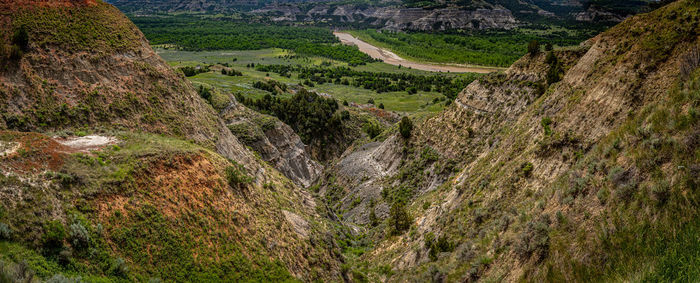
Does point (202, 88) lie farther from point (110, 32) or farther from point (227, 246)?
point (227, 246)

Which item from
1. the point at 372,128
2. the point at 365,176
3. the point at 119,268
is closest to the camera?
the point at 119,268

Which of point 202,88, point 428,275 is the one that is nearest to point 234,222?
point 428,275

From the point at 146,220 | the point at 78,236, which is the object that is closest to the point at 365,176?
the point at 146,220

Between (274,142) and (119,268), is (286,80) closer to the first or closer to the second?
(274,142)

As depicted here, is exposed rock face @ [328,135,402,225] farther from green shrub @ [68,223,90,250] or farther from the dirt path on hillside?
the dirt path on hillside

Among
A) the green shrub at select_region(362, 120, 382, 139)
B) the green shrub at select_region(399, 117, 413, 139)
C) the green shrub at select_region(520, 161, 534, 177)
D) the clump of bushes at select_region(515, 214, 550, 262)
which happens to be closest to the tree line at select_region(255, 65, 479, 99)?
the green shrub at select_region(362, 120, 382, 139)
